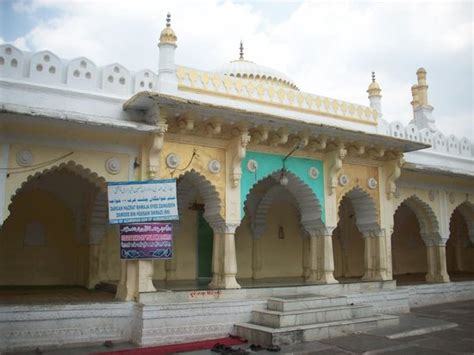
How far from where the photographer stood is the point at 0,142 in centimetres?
696

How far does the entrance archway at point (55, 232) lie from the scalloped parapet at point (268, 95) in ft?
9.84

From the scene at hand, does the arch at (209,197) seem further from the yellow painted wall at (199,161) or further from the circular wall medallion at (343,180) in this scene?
the circular wall medallion at (343,180)

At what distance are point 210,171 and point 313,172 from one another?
8.11ft

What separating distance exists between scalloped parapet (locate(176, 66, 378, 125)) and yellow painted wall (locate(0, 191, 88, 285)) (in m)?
4.14

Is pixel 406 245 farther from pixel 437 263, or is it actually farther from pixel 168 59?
pixel 168 59

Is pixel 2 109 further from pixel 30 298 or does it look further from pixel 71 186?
pixel 71 186

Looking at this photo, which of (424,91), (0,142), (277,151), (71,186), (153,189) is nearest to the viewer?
(0,142)

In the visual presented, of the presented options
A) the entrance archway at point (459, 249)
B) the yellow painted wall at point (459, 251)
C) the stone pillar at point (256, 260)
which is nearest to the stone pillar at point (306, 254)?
the stone pillar at point (256, 260)

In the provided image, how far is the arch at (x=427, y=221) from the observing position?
40.7 ft

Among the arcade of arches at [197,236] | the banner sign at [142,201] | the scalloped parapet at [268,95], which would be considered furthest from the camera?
the arcade of arches at [197,236]

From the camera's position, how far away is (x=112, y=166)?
25.8 feet

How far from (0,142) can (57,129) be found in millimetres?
825

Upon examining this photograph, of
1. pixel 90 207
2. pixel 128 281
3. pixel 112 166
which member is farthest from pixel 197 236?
pixel 112 166

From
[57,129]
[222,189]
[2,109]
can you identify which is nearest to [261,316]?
[222,189]
